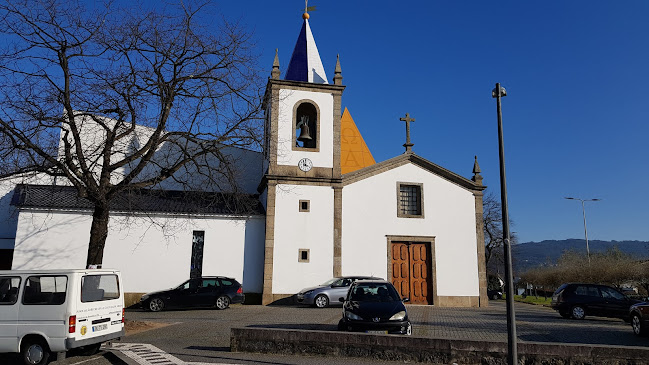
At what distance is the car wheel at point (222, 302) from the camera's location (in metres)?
18.9

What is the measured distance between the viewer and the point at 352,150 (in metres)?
31.0

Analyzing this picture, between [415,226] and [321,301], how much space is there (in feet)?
21.3

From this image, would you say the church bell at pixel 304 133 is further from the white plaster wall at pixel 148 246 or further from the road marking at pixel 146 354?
the road marking at pixel 146 354

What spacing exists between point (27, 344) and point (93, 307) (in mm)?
1314

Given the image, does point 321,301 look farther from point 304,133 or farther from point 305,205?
point 304,133

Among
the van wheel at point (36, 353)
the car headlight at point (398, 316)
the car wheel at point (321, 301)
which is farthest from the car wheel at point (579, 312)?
the van wheel at point (36, 353)

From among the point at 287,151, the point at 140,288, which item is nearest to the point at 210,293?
the point at 140,288

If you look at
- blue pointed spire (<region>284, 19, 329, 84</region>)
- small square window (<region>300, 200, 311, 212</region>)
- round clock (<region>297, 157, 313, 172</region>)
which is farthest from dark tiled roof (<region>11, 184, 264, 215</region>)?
blue pointed spire (<region>284, 19, 329, 84</region>)

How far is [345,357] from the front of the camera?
936cm

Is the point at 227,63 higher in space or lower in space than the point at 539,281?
higher

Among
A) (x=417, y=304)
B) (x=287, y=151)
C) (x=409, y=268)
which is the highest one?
(x=287, y=151)

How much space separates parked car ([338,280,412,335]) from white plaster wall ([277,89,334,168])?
470 inches

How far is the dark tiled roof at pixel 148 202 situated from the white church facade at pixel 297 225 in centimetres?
7

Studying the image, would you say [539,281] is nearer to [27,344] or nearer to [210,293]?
[210,293]
